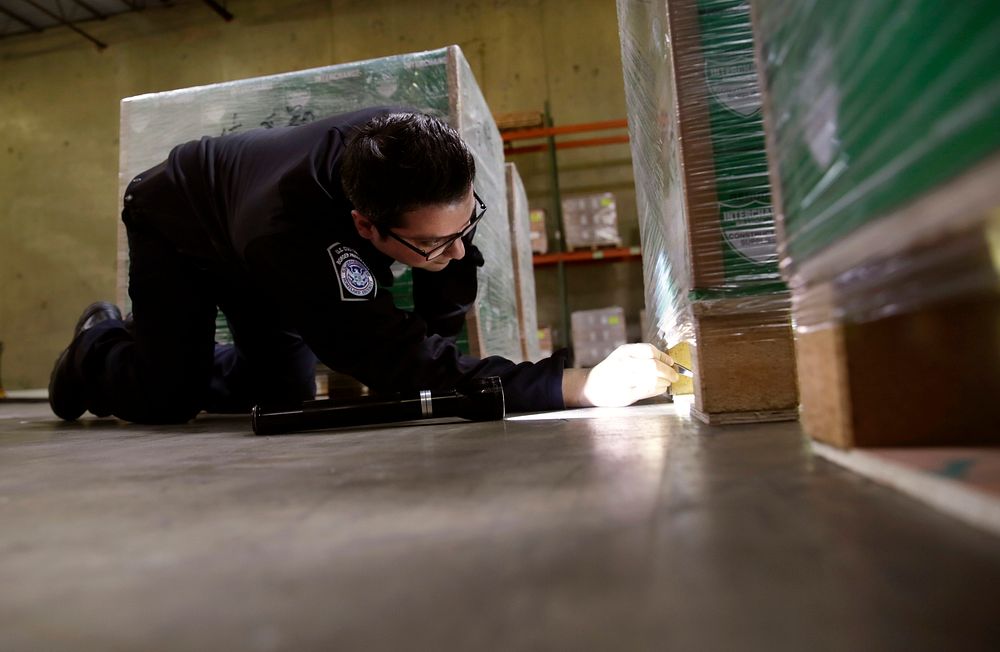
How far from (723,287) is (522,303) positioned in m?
2.50

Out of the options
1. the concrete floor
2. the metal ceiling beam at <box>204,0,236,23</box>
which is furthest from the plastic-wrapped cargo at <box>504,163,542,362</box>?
the metal ceiling beam at <box>204,0,236,23</box>

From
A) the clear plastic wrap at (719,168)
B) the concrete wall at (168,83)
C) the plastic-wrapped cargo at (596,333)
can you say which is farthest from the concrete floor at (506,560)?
the concrete wall at (168,83)

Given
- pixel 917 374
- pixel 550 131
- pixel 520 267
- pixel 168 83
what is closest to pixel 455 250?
pixel 917 374

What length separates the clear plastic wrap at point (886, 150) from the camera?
1.77ft

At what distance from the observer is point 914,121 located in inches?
24.2

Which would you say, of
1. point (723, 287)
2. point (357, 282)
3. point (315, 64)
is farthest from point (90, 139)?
point (723, 287)

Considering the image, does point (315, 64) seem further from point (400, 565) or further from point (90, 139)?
point (400, 565)

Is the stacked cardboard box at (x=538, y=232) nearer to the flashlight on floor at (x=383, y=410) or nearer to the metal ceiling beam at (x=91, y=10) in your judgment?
the flashlight on floor at (x=383, y=410)

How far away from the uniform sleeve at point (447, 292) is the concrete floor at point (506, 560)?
1.29m

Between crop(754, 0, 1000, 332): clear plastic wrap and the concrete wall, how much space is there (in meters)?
5.43

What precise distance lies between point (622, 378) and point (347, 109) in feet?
5.47

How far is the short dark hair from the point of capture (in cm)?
156

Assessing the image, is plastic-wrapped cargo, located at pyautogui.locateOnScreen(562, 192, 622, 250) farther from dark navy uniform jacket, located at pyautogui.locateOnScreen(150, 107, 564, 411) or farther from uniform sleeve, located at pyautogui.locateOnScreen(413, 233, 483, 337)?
dark navy uniform jacket, located at pyautogui.locateOnScreen(150, 107, 564, 411)

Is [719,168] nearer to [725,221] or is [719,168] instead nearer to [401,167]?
[725,221]
